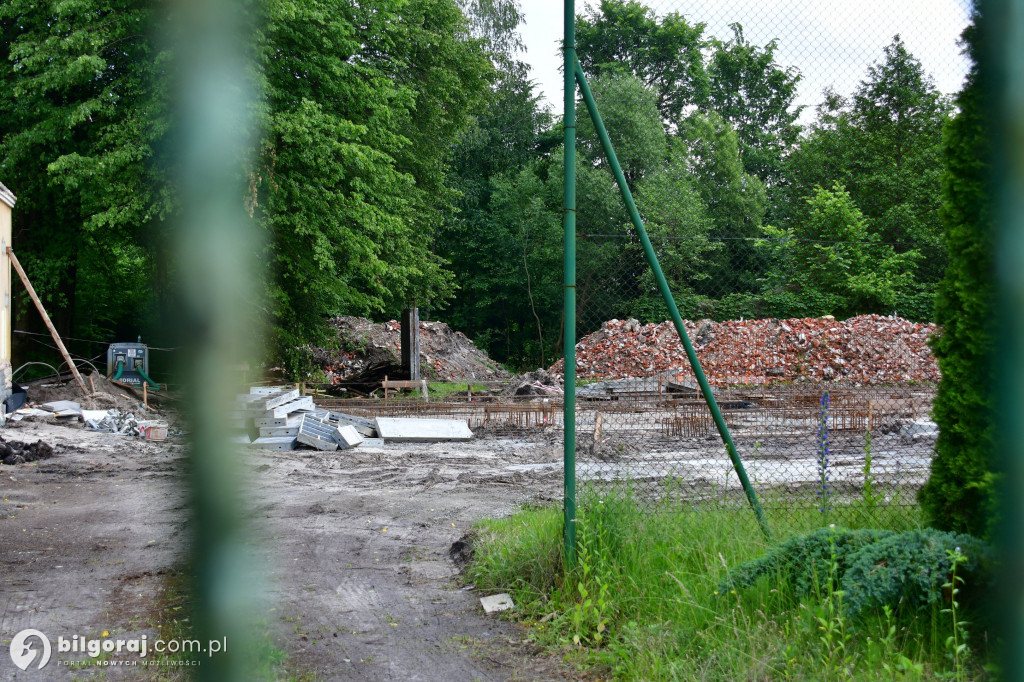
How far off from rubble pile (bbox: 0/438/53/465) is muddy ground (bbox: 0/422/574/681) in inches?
9.9

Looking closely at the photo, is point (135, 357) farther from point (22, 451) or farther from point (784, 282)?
→ point (22, 451)

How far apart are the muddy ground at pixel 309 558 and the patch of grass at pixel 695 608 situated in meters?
0.25

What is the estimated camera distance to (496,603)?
14.3ft

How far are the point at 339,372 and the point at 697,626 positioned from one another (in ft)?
74.4

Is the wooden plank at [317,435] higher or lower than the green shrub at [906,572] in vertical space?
lower

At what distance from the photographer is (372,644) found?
3893mm

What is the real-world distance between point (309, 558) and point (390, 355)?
1944 centimetres

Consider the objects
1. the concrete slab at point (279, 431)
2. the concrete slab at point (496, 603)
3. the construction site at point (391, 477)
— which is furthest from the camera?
the concrete slab at point (279, 431)

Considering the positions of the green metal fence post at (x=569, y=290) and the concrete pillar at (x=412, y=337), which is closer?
the green metal fence post at (x=569, y=290)

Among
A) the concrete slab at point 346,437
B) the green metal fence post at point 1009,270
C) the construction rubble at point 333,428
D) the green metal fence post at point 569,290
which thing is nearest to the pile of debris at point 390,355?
the construction rubble at point 333,428

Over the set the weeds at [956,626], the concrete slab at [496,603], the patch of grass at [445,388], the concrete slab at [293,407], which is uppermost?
the weeds at [956,626]

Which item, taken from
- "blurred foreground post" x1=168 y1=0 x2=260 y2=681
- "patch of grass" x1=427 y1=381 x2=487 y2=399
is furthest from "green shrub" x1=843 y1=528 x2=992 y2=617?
"patch of grass" x1=427 y1=381 x2=487 y2=399

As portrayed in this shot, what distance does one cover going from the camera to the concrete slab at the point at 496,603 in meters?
4.29

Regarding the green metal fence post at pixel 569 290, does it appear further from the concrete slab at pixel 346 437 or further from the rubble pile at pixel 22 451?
the rubble pile at pixel 22 451
